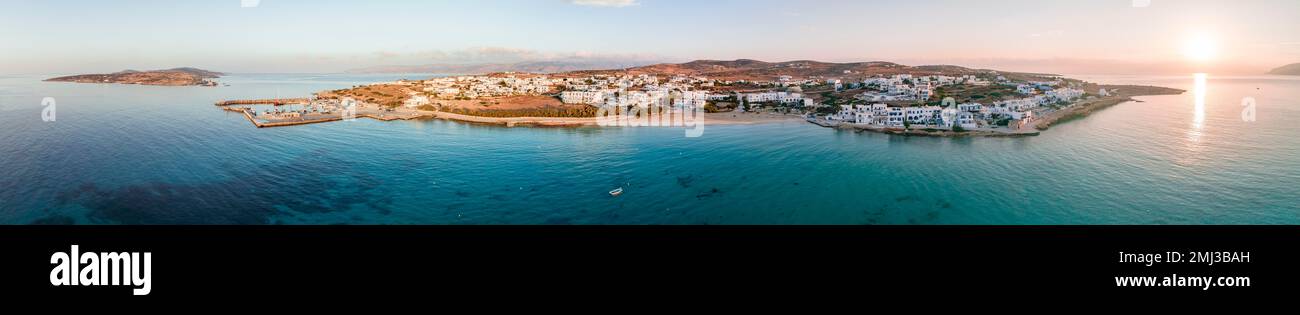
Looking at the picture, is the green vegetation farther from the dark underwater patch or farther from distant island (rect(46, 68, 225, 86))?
distant island (rect(46, 68, 225, 86))

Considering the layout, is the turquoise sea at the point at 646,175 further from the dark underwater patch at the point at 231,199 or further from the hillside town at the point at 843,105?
the hillside town at the point at 843,105

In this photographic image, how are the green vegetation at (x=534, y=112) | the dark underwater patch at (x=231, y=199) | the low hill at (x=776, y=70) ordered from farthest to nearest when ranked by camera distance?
1. the low hill at (x=776, y=70)
2. the green vegetation at (x=534, y=112)
3. the dark underwater patch at (x=231, y=199)

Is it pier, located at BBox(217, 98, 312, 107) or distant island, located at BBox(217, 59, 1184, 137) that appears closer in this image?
distant island, located at BBox(217, 59, 1184, 137)

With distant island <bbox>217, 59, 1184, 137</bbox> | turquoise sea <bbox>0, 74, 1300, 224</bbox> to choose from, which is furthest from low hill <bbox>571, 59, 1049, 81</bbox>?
turquoise sea <bbox>0, 74, 1300, 224</bbox>

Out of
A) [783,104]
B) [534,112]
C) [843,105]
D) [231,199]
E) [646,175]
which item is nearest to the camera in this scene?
[231,199]

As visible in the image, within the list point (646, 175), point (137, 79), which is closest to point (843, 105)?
point (646, 175)

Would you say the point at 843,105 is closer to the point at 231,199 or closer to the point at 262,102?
the point at 231,199

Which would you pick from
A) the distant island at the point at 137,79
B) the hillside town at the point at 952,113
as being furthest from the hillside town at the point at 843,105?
the distant island at the point at 137,79

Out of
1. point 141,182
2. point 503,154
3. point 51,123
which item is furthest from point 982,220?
point 51,123
